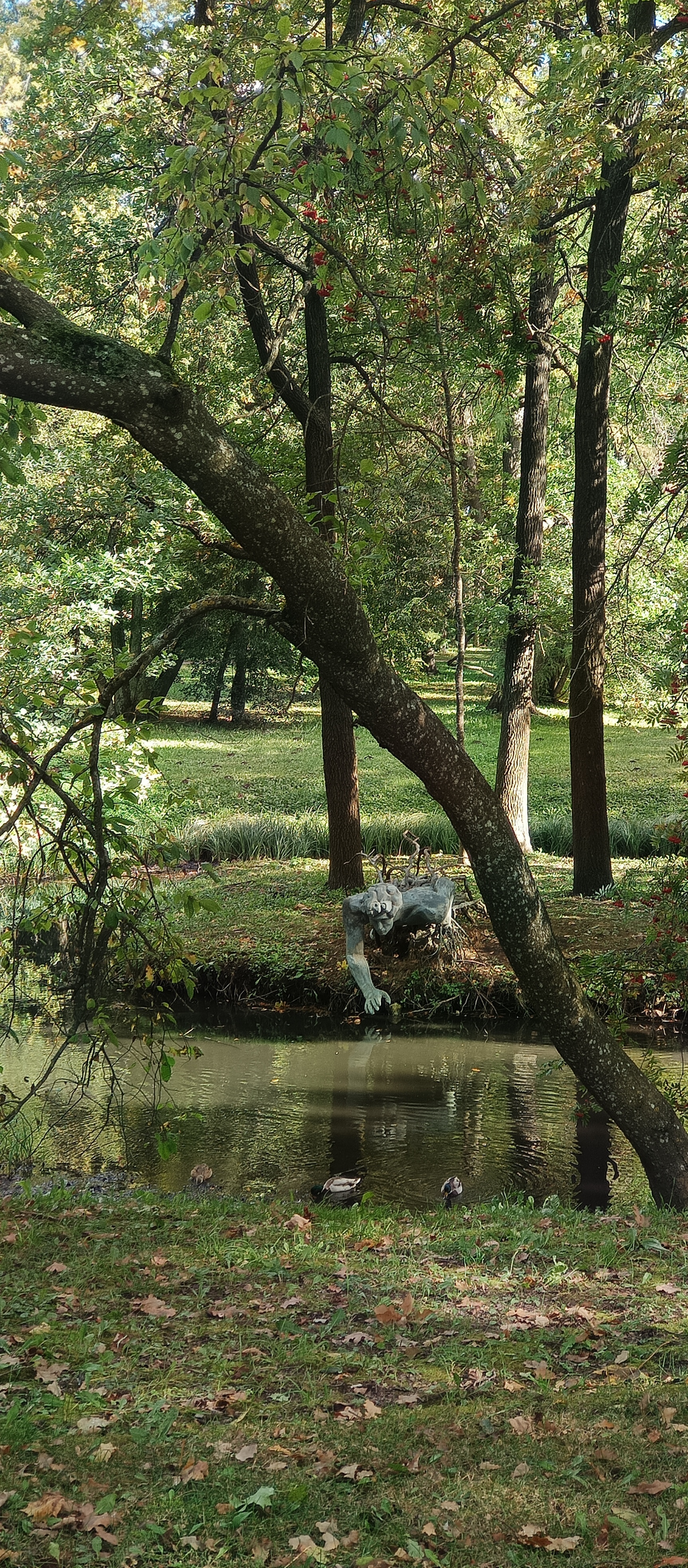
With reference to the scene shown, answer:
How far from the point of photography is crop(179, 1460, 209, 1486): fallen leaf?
11.4ft

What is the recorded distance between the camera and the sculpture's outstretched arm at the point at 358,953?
11133mm

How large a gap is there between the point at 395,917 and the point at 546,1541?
26.8ft

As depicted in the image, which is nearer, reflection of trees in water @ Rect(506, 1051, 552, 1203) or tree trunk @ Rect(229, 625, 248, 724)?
reflection of trees in water @ Rect(506, 1051, 552, 1203)

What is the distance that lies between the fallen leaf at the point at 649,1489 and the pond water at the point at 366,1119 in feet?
10.2

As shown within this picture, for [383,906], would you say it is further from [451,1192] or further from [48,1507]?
[48,1507]

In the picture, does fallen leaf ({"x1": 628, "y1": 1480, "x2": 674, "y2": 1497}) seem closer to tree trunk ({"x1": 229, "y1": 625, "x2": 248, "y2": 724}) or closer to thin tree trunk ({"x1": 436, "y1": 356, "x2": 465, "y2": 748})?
thin tree trunk ({"x1": 436, "y1": 356, "x2": 465, "y2": 748})

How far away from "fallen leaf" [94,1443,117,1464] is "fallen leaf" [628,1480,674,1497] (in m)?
1.55

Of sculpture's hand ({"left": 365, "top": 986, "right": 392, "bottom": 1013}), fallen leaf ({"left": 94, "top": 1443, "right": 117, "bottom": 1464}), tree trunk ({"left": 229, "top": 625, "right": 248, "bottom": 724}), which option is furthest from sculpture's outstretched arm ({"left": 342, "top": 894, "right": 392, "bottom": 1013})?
tree trunk ({"left": 229, "top": 625, "right": 248, "bottom": 724})

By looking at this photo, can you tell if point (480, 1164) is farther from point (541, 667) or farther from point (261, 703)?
point (261, 703)

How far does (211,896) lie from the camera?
14.1m

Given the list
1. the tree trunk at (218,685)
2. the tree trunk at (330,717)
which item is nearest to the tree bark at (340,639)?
the tree trunk at (330,717)

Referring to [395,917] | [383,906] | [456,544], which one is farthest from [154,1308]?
[456,544]

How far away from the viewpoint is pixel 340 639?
5.21 meters

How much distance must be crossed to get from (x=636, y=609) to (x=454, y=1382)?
11.6m
